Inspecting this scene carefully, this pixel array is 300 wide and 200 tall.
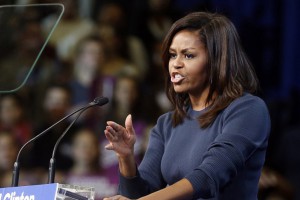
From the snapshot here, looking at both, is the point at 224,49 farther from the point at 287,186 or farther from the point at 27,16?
the point at 287,186

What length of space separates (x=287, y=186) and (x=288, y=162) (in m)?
0.13

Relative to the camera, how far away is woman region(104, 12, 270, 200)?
1.83 m

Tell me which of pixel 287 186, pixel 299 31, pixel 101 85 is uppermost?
pixel 299 31

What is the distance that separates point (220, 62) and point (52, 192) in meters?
0.55

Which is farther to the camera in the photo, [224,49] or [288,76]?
[288,76]

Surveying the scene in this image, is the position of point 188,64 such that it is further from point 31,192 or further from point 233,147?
point 31,192

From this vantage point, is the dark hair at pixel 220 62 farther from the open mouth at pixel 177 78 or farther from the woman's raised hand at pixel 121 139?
the woman's raised hand at pixel 121 139

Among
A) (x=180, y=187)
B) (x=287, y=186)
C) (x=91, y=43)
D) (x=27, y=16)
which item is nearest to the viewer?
(x=180, y=187)

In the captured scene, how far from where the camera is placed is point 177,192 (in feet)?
5.60

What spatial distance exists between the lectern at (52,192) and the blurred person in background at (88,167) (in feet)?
8.30

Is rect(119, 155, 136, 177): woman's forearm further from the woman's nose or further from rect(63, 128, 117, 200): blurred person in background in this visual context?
rect(63, 128, 117, 200): blurred person in background

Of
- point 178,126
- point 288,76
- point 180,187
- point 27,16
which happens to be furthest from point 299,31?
point 180,187

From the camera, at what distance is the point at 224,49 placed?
6.29 feet

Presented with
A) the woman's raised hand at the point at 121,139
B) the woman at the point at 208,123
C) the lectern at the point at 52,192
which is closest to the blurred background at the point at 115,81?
the woman at the point at 208,123
